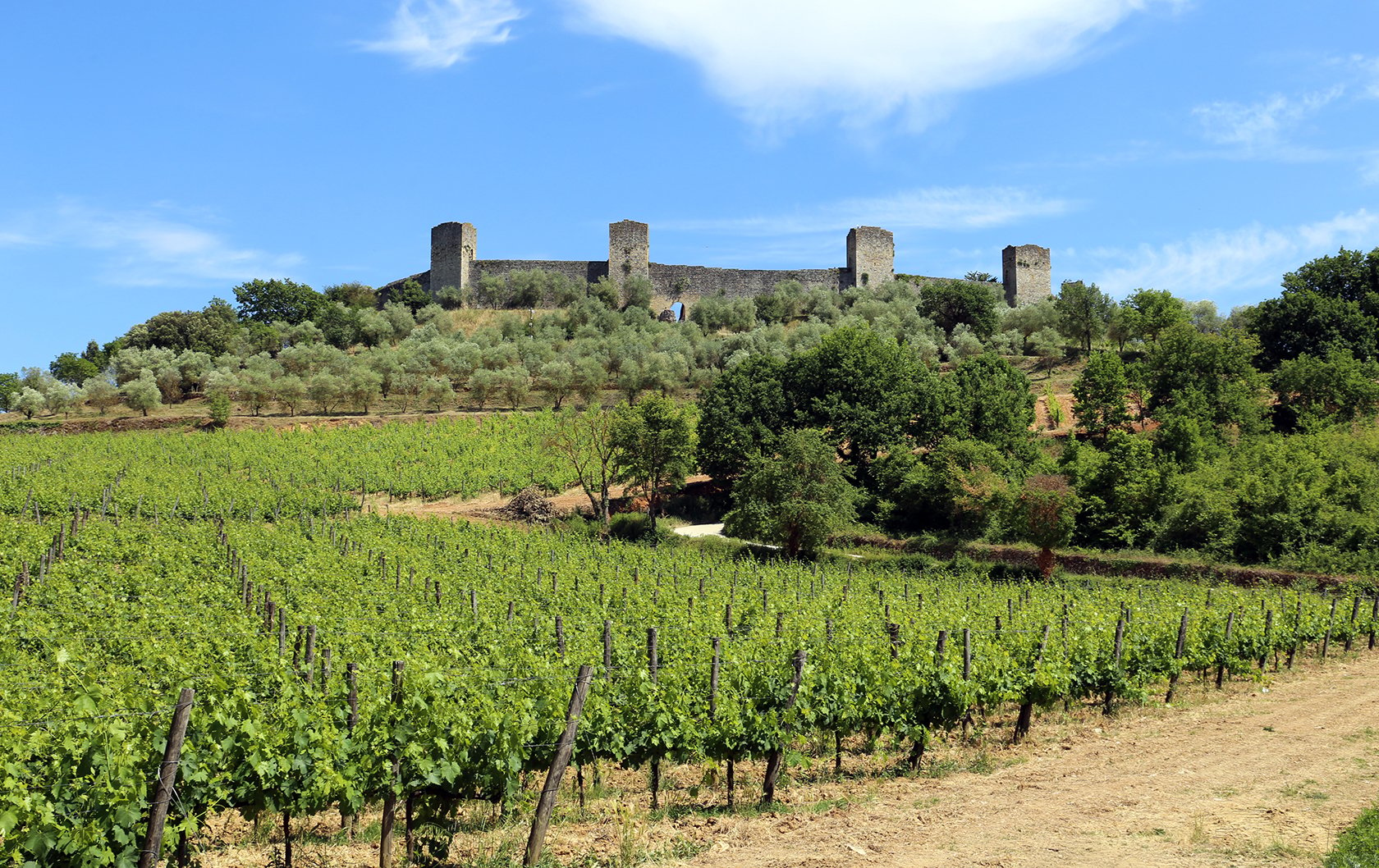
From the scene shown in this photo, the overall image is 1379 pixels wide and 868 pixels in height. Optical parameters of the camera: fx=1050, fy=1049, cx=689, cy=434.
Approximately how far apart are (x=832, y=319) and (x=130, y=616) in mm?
52617

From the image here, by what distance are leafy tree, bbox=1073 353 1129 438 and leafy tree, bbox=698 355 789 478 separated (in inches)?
443

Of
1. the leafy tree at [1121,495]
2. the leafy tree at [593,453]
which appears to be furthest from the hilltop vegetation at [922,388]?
the leafy tree at [593,453]

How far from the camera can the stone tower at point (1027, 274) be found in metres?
71.4

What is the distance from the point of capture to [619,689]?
9.29 m

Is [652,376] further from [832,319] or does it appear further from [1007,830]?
[1007,830]

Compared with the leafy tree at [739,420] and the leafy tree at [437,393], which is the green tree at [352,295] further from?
the leafy tree at [739,420]

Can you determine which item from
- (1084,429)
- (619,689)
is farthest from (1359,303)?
(619,689)

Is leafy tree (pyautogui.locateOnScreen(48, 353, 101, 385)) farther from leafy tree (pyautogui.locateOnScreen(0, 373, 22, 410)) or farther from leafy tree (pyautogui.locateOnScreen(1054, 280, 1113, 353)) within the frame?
leafy tree (pyautogui.locateOnScreen(1054, 280, 1113, 353))

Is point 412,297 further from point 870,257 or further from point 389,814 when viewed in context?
point 389,814

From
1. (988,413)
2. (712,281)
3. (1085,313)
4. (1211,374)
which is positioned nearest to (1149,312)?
(1085,313)

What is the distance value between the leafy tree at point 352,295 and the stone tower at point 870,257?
32861 millimetres

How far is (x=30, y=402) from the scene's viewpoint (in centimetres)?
4816

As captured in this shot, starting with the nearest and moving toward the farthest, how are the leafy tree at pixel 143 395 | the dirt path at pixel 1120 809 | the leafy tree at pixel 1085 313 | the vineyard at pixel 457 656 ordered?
the vineyard at pixel 457 656
the dirt path at pixel 1120 809
the leafy tree at pixel 143 395
the leafy tree at pixel 1085 313

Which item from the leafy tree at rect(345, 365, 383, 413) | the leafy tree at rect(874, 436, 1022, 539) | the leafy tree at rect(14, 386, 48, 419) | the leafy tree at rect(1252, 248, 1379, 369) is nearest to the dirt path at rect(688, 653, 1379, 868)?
the leafy tree at rect(874, 436, 1022, 539)
